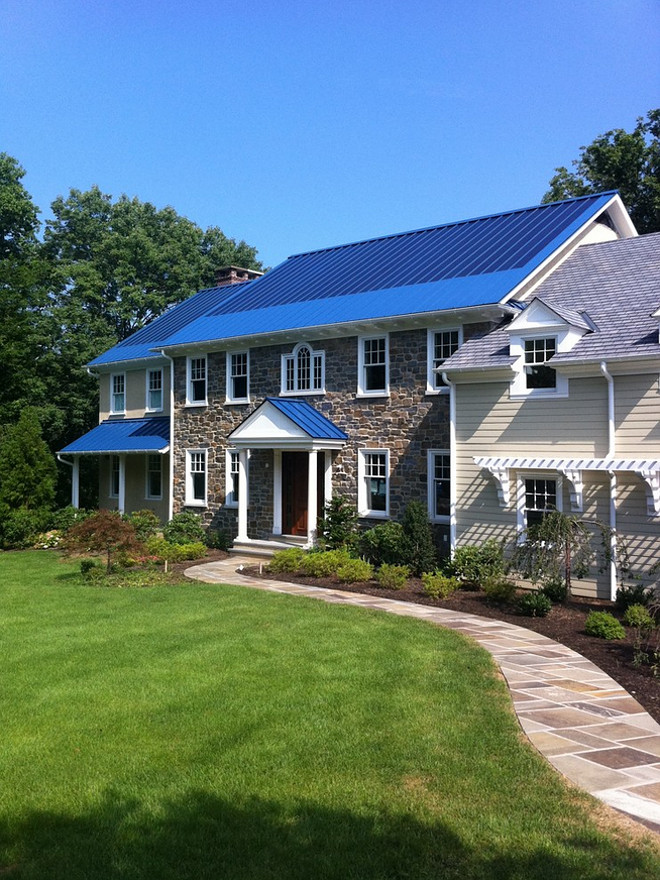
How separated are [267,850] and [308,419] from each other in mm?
14735

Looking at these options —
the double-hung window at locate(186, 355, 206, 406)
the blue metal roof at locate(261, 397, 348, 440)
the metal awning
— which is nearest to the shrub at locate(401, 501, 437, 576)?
Answer: the metal awning

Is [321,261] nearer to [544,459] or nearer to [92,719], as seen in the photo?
[544,459]

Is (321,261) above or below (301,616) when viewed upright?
above

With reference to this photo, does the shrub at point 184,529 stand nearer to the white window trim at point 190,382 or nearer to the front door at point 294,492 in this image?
the front door at point 294,492

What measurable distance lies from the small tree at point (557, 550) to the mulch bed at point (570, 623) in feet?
2.11

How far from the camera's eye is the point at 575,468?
45.6ft

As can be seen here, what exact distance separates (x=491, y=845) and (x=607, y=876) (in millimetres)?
713

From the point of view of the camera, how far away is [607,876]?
4473 mm

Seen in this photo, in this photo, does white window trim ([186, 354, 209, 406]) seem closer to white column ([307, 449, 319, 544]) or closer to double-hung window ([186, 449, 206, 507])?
double-hung window ([186, 449, 206, 507])

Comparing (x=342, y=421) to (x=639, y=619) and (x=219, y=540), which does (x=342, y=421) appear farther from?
(x=639, y=619)

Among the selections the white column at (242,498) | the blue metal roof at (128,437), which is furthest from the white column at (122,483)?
the white column at (242,498)

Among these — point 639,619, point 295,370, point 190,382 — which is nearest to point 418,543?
point 639,619

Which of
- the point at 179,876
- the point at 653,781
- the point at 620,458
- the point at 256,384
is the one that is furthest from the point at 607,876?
the point at 256,384

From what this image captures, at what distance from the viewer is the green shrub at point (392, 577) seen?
14906 millimetres
